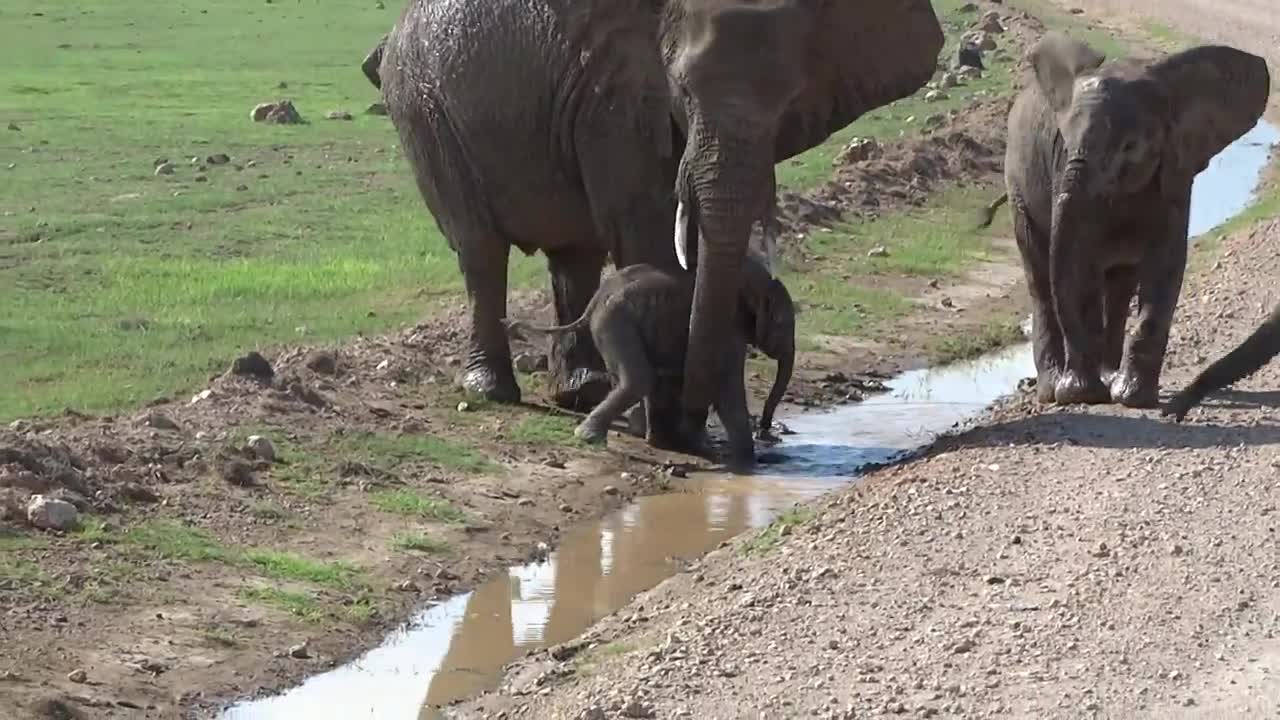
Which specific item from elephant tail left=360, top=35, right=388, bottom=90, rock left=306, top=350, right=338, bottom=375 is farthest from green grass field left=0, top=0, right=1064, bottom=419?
elephant tail left=360, top=35, right=388, bottom=90

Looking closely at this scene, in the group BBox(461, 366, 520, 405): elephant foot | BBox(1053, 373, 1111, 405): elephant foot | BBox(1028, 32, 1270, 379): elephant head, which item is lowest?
BBox(461, 366, 520, 405): elephant foot

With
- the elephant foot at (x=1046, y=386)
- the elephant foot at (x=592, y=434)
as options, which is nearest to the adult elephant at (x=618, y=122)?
the elephant foot at (x=592, y=434)

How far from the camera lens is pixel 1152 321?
11.2 m

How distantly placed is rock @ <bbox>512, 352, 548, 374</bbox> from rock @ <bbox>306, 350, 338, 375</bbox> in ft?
4.39

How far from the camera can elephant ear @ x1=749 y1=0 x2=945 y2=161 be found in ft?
38.9

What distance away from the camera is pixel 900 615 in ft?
26.1

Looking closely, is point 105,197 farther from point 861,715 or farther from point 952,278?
point 861,715

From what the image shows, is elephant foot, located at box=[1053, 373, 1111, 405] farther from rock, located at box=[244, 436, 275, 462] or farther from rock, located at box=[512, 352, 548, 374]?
rock, located at box=[244, 436, 275, 462]

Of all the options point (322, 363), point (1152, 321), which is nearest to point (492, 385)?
point (322, 363)

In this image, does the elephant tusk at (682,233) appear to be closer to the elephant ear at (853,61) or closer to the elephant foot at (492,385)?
the elephant ear at (853,61)

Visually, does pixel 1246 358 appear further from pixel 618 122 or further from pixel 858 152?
pixel 858 152

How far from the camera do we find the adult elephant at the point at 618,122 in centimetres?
1123

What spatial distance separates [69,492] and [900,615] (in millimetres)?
3695

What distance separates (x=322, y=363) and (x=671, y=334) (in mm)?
2121
